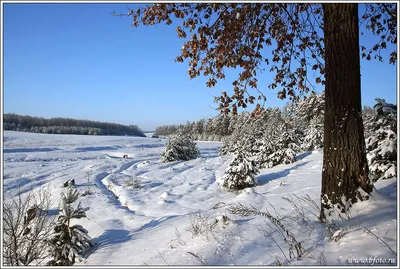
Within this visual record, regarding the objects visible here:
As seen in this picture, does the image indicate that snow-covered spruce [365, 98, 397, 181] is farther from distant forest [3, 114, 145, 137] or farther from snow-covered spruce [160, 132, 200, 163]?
distant forest [3, 114, 145, 137]

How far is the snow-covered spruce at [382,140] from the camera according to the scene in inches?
152

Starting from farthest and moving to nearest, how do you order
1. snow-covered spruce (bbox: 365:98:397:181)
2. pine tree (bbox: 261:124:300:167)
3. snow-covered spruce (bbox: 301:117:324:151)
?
snow-covered spruce (bbox: 301:117:324:151)
pine tree (bbox: 261:124:300:167)
snow-covered spruce (bbox: 365:98:397:181)

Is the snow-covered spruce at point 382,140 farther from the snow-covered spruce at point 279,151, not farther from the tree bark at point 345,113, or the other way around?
the snow-covered spruce at point 279,151

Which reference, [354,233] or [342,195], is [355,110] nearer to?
[342,195]

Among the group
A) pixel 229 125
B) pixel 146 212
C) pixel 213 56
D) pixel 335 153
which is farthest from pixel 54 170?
pixel 229 125

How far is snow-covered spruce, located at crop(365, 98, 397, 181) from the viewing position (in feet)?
12.6

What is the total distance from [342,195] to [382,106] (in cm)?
156

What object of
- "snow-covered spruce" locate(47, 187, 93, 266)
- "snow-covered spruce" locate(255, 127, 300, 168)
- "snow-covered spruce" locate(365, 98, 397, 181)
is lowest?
"snow-covered spruce" locate(47, 187, 93, 266)

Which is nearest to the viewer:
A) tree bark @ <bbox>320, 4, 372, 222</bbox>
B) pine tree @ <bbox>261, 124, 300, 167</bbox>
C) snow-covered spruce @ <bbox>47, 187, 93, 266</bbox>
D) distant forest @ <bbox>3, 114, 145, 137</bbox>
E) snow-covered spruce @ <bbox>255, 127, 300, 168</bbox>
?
tree bark @ <bbox>320, 4, 372, 222</bbox>

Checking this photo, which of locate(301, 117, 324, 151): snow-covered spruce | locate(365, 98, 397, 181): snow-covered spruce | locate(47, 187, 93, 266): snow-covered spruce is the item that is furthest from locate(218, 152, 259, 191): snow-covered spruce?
locate(301, 117, 324, 151): snow-covered spruce

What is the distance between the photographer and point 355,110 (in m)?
3.48

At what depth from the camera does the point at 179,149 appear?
1109 inches

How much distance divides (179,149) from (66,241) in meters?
23.0

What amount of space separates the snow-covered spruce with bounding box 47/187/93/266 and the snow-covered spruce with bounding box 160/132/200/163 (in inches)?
835
